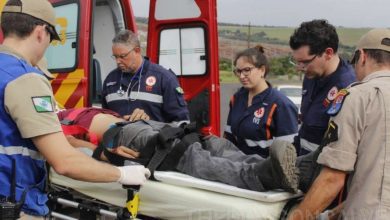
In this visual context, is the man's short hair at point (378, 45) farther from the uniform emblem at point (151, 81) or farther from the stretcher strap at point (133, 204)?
the uniform emblem at point (151, 81)

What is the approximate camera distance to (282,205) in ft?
7.57

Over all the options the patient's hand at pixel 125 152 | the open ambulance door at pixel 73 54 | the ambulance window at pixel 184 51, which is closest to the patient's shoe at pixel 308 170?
the patient's hand at pixel 125 152

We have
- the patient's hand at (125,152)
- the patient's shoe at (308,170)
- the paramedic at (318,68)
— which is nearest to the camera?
the patient's shoe at (308,170)

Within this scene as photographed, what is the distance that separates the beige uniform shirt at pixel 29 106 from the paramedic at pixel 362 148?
3.81ft

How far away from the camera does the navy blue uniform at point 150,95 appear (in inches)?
158

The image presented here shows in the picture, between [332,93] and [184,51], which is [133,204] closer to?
[332,93]

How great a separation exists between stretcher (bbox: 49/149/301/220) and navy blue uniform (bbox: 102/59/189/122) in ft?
4.40

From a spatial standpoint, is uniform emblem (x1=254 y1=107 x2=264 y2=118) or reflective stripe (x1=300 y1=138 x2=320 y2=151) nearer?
reflective stripe (x1=300 y1=138 x2=320 y2=151)

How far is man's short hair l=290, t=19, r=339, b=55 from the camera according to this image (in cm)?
292

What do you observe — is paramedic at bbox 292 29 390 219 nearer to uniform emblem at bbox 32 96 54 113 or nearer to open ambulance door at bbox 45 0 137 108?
uniform emblem at bbox 32 96 54 113

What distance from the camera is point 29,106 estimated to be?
6.36 feet

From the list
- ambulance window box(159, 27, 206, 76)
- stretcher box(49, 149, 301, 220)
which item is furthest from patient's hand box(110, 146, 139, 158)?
ambulance window box(159, 27, 206, 76)

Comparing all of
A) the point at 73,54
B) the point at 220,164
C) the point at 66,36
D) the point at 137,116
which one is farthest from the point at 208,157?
the point at 66,36

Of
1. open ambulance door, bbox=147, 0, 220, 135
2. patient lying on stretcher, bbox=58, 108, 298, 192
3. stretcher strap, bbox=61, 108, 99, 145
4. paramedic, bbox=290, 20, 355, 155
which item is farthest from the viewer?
open ambulance door, bbox=147, 0, 220, 135
